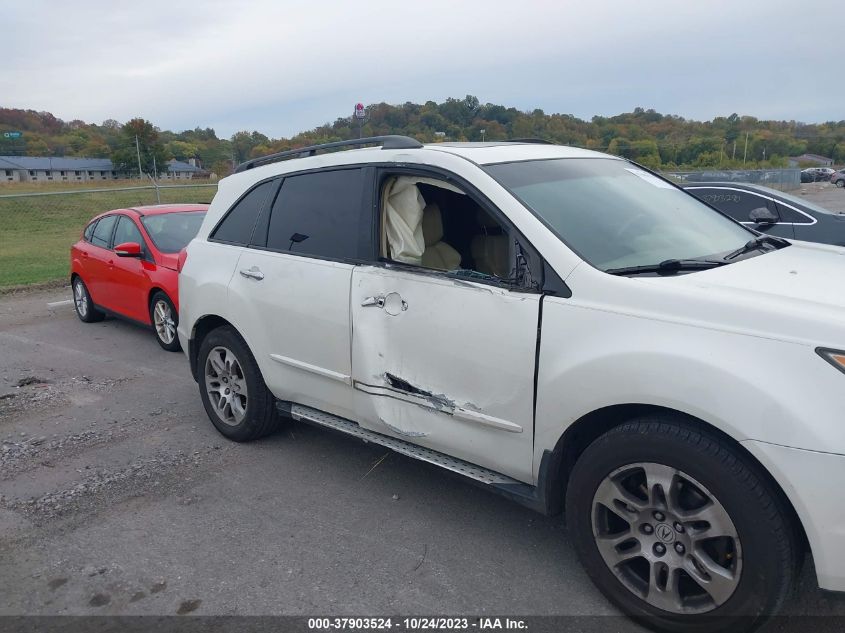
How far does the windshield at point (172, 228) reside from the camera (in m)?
7.85

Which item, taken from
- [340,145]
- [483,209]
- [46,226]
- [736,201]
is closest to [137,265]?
[340,145]

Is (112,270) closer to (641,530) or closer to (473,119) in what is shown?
(473,119)

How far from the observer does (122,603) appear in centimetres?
305

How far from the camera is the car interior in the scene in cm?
376

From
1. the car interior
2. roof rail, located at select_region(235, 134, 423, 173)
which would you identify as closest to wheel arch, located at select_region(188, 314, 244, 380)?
roof rail, located at select_region(235, 134, 423, 173)

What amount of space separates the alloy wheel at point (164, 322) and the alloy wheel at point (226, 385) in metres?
2.76

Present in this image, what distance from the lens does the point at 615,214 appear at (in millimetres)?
3457

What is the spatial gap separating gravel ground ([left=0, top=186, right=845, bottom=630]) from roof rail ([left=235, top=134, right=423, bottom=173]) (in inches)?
72.4

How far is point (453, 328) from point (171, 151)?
5966 centimetres

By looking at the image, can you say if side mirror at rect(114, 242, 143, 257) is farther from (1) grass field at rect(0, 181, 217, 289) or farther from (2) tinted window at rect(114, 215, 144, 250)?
(1) grass field at rect(0, 181, 217, 289)

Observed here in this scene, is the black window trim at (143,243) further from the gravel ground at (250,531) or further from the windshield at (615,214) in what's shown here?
the windshield at (615,214)

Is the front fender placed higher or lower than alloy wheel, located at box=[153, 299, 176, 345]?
higher

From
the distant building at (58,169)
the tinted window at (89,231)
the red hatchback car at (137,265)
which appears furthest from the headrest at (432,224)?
the distant building at (58,169)

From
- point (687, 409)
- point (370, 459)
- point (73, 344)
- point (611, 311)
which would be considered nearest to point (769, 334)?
point (687, 409)
